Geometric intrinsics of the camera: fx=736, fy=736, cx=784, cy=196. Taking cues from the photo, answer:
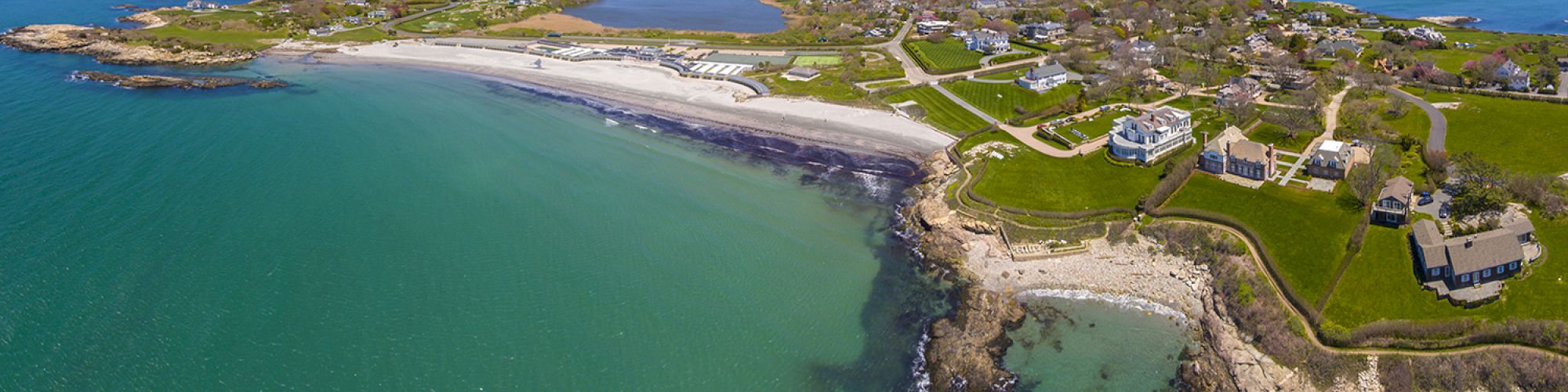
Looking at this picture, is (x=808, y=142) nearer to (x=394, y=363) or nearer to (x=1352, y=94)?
(x=394, y=363)

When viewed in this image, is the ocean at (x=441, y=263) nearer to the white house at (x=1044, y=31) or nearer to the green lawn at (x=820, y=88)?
the green lawn at (x=820, y=88)

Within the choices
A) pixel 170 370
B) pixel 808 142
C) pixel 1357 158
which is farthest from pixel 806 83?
pixel 170 370

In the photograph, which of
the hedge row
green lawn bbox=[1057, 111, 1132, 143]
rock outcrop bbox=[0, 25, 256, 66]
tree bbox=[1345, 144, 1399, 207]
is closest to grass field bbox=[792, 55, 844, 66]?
green lawn bbox=[1057, 111, 1132, 143]

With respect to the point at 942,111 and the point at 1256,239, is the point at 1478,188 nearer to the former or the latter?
the point at 1256,239

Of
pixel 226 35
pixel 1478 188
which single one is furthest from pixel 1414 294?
pixel 226 35

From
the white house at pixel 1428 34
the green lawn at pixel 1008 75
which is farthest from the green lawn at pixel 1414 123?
the white house at pixel 1428 34

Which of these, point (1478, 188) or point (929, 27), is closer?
point (1478, 188)
